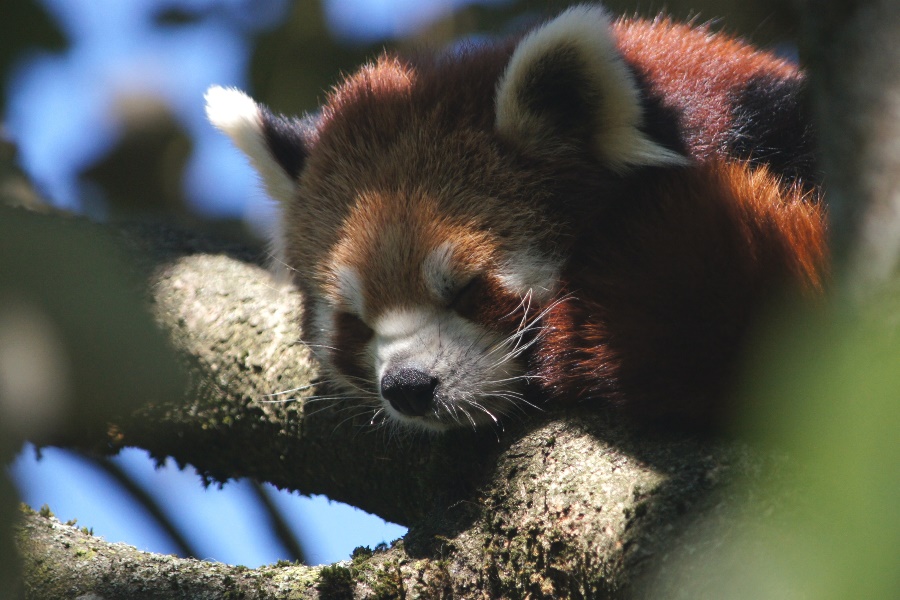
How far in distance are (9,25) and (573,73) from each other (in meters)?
1.91

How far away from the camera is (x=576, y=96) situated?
2752mm

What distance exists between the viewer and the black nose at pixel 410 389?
2.59 meters

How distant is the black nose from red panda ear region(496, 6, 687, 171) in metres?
0.88

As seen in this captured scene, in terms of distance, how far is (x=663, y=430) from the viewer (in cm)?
199

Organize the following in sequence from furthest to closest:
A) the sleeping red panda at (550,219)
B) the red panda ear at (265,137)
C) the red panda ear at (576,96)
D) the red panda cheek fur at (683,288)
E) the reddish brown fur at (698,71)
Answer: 1. the red panda ear at (265,137)
2. the reddish brown fur at (698,71)
3. the red panda ear at (576,96)
4. the sleeping red panda at (550,219)
5. the red panda cheek fur at (683,288)

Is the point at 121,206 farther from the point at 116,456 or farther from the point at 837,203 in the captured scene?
the point at 837,203

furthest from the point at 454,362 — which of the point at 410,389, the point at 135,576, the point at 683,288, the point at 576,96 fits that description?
the point at 135,576

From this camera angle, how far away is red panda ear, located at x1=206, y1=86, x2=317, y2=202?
338 cm

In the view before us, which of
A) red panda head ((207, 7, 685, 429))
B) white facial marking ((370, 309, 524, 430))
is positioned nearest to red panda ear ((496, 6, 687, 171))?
red panda head ((207, 7, 685, 429))

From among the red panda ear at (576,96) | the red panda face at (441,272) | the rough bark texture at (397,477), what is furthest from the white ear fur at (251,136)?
the red panda ear at (576,96)

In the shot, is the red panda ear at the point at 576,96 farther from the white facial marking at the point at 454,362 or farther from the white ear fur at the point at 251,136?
the white ear fur at the point at 251,136

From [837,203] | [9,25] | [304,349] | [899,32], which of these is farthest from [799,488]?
[304,349]

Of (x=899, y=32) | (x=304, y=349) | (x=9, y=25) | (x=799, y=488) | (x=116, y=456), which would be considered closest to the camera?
(x=899, y=32)

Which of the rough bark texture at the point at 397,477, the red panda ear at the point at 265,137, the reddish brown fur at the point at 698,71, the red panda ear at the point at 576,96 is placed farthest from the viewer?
the red panda ear at the point at 265,137
